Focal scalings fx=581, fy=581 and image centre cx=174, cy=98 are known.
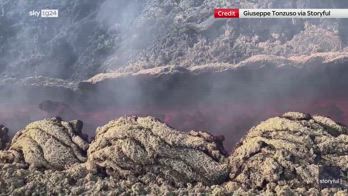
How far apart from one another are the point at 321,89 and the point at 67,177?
316 centimetres

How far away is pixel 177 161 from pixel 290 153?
4.14 ft

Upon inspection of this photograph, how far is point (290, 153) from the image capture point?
642 cm

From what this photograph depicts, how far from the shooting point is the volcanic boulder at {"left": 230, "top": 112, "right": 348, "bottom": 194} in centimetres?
631

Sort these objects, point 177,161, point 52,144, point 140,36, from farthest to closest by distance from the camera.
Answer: point 140,36 → point 52,144 → point 177,161

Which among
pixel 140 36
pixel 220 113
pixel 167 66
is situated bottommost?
pixel 220 113

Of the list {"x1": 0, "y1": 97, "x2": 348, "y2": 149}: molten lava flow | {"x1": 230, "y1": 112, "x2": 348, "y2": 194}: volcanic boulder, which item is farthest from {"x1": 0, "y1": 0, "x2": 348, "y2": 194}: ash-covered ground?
{"x1": 230, "y1": 112, "x2": 348, "y2": 194}: volcanic boulder

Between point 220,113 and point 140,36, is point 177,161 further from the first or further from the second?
point 140,36

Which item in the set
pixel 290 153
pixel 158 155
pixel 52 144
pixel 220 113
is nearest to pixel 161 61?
pixel 220 113

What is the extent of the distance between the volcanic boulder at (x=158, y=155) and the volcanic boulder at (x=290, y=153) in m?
0.28

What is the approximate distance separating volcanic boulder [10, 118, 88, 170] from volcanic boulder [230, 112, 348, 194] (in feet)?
6.19

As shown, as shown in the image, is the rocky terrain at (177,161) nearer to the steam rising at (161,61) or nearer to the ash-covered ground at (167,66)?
the ash-covered ground at (167,66)

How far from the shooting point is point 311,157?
637cm

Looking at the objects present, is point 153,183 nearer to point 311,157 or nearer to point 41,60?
point 311,157

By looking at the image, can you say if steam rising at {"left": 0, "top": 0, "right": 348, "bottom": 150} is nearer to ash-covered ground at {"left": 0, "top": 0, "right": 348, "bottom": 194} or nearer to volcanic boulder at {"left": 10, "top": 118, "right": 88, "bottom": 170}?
ash-covered ground at {"left": 0, "top": 0, "right": 348, "bottom": 194}
